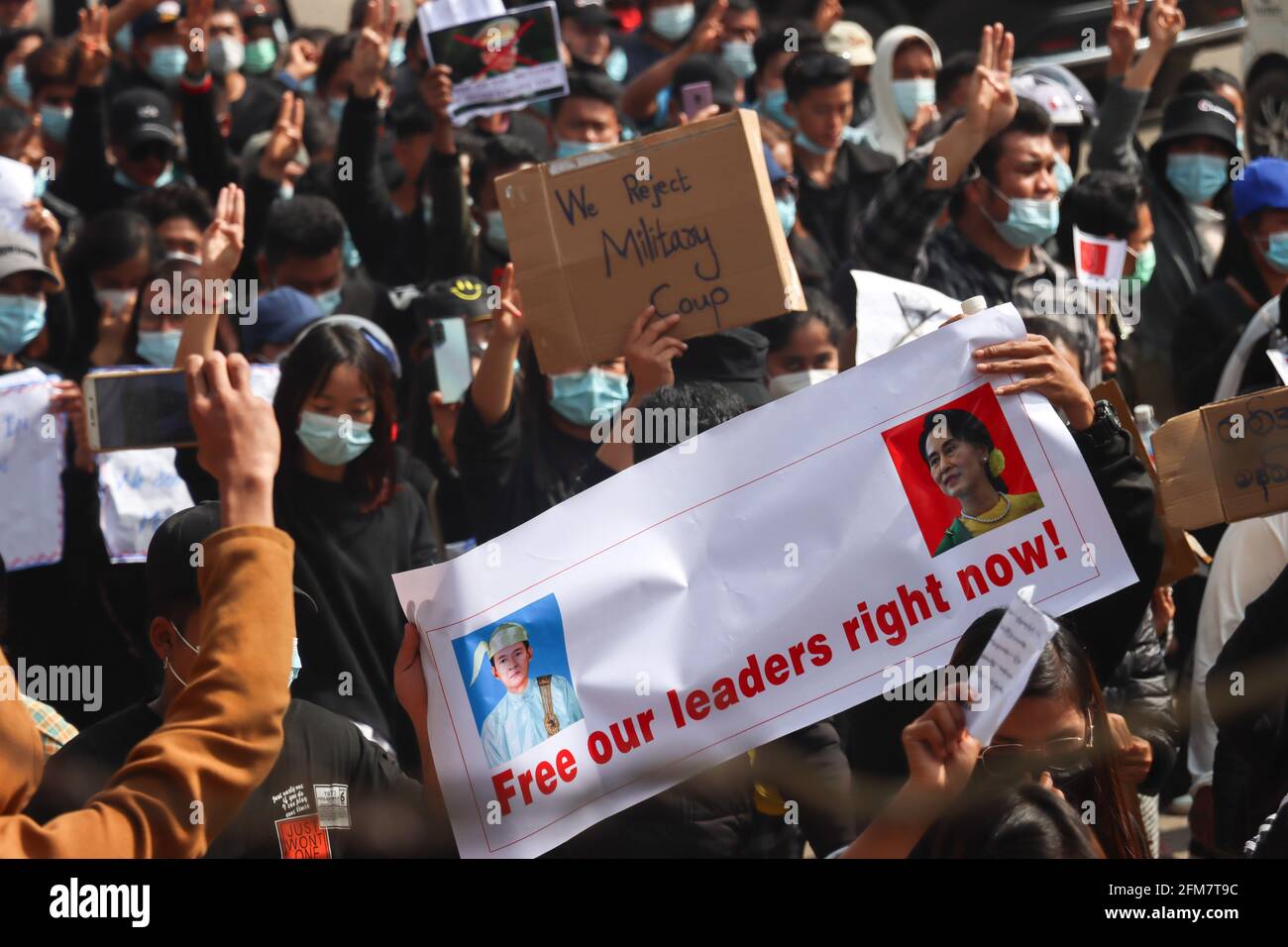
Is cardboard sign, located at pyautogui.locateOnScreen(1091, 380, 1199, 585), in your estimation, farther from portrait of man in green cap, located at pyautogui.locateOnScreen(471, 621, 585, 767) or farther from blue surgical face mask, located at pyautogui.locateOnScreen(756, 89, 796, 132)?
blue surgical face mask, located at pyautogui.locateOnScreen(756, 89, 796, 132)

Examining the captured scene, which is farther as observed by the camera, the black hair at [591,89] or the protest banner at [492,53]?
the black hair at [591,89]

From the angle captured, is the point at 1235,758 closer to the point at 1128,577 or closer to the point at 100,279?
the point at 1128,577

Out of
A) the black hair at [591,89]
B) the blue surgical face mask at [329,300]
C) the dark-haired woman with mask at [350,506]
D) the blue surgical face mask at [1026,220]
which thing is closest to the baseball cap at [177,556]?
the dark-haired woman with mask at [350,506]

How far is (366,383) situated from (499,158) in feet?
7.70

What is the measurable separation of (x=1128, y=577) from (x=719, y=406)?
1.00m

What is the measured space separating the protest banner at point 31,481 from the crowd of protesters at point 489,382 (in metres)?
0.06

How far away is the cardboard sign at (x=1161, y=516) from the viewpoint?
3631mm

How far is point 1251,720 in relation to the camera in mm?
3570

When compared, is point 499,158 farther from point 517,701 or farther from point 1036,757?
point 1036,757

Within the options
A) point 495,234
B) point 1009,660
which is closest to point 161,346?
point 495,234

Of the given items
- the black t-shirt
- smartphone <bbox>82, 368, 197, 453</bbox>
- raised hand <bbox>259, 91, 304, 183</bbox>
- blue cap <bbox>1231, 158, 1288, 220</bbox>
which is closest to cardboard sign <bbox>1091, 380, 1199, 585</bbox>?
the black t-shirt

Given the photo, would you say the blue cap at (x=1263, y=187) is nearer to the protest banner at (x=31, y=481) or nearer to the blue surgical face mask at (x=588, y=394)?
the blue surgical face mask at (x=588, y=394)
